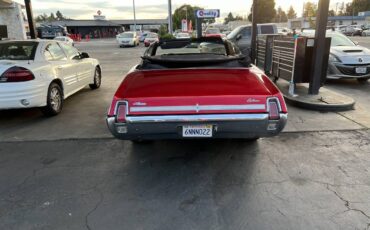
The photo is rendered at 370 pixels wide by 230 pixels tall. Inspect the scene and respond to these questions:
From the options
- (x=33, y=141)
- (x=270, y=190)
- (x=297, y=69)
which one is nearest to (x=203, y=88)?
(x=270, y=190)

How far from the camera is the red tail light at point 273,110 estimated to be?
11.6 feet

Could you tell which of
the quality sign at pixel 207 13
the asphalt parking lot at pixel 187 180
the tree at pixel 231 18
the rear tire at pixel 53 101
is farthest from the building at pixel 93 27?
the asphalt parking lot at pixel 187 180

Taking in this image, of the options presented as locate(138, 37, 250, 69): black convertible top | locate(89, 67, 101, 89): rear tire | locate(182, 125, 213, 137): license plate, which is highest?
locate(138, 37, 250, 69): black convertible top

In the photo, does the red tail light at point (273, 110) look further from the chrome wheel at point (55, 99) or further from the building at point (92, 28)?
the building at point (92, 28)

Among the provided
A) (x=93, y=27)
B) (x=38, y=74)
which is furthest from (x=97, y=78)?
(x=93, y=27)

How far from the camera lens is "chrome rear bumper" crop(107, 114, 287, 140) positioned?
3500 millimetres

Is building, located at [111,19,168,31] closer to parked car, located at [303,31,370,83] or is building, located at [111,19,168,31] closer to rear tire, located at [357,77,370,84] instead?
rear tire, located at [357,77,370,84]

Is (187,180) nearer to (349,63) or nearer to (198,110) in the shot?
(198,110)

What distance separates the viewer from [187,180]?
3.71 m

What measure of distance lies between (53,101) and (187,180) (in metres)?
3.94

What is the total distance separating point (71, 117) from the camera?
6.46 m

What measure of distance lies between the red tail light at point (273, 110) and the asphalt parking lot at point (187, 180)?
29.6 inches

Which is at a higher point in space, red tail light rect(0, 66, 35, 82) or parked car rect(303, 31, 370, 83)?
red tail light rect(0, 66, 35, 82)

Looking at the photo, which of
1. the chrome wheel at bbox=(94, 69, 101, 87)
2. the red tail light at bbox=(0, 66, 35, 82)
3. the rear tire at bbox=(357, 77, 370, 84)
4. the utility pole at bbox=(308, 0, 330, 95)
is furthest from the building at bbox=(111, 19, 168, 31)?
the red tail light at bbox=(0, 66, 35, 82)
